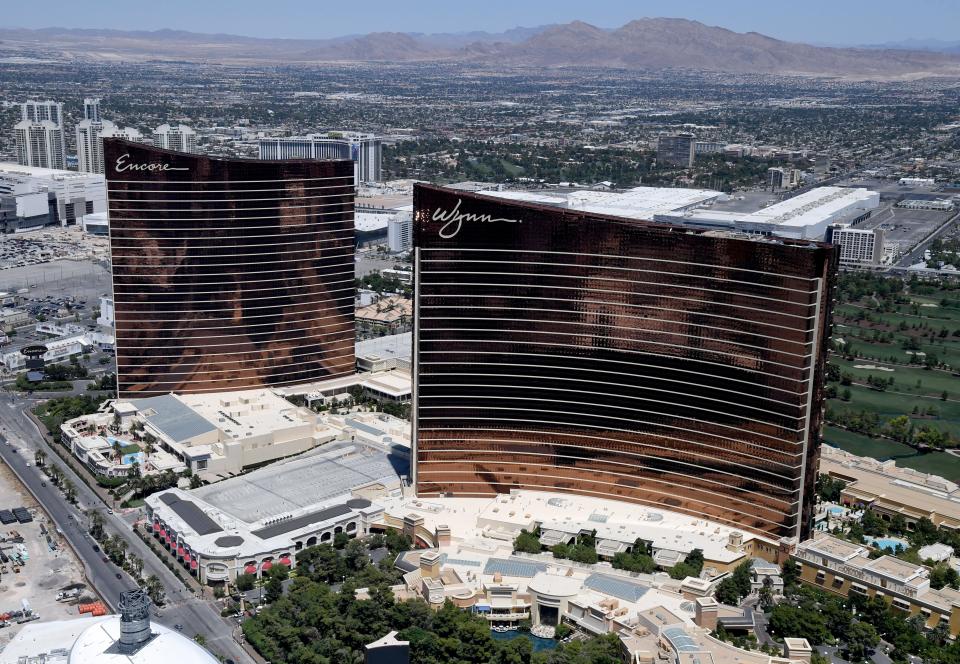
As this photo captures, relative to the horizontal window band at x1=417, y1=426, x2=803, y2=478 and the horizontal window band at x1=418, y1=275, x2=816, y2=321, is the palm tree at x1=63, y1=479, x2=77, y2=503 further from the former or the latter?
the horizontal window band at x1=418, y1=275, x2=816, y2=321

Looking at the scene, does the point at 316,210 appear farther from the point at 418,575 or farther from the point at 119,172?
the point at 418,575

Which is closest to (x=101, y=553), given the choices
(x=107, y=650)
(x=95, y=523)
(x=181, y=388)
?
(x=95, y=523)

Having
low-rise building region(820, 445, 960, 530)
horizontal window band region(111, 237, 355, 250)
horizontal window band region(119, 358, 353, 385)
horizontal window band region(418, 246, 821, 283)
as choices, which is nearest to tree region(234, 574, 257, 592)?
horizontal window band region(418, 246, 821, 283)

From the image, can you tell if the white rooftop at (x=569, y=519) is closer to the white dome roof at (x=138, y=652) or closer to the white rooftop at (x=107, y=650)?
the white rooftop at (x=107, y=650)

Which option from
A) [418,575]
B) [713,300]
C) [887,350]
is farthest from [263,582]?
[887,350]

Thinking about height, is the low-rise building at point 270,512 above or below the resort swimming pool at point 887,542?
above

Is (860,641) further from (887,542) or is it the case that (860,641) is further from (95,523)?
(95,523)
